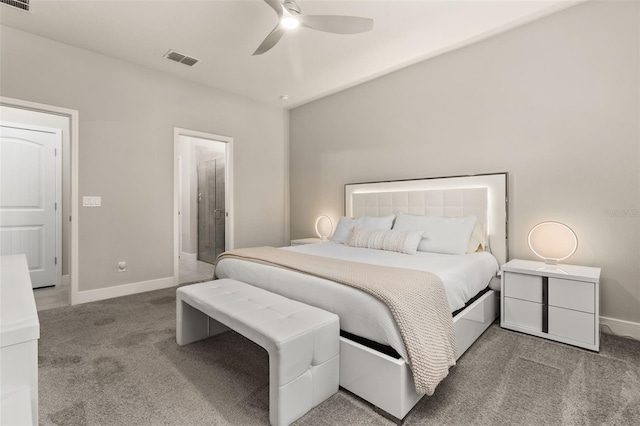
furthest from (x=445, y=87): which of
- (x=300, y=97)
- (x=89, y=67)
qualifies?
(x=89, y=67)

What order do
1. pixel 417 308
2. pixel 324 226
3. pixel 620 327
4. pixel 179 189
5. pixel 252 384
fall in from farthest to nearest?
pixel 324 226 → pixel 179 189 → pixel 620 327 → pixel 252 384 → pixel 417 308

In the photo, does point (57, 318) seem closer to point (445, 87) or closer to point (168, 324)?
point (168, 324)

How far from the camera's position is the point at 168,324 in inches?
106

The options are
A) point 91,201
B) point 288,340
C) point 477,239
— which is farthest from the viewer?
point 91,201

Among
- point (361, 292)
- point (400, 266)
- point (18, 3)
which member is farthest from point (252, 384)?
point (18, 3)

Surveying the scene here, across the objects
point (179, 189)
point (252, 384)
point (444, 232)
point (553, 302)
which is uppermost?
point (179, 189)

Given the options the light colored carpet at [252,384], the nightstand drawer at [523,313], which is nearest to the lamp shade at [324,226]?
the light colored carpet at [252,384]

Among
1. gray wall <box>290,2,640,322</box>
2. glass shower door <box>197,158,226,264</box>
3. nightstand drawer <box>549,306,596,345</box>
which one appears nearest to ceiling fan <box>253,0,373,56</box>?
gray wall <box>290,2,640,322</box>

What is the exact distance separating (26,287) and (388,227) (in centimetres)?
301

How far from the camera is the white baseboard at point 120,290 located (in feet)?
10.8

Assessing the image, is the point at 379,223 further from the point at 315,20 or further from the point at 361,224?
the point at 315,20

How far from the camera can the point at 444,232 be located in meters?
2.97

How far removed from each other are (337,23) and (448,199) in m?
2.07

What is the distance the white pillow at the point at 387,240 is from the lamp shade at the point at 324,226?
3.84ft
